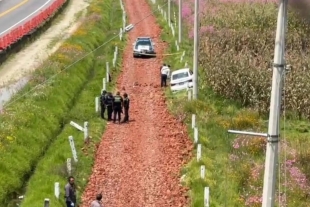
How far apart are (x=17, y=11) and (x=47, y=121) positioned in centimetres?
4123

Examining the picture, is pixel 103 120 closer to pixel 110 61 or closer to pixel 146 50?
pixel 110 61

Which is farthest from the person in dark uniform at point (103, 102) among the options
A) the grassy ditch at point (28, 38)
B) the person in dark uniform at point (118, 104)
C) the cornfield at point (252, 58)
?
the grassy ditch at point (28, 38)

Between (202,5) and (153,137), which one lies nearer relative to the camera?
(153,137)

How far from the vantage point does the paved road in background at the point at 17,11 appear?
57888 mm

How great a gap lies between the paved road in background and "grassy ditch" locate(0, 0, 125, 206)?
593 inches

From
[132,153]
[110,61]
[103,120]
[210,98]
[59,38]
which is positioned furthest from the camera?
[59,38]

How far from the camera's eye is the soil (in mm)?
38253

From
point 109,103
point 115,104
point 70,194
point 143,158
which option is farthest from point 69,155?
point 109,103

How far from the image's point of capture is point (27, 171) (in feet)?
76.8

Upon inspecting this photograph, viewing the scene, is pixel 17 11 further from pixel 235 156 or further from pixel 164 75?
pixel 235 156

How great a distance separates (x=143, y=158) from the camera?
83.5 feet

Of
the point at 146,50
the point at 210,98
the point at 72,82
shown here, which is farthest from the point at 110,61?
the point at 210,98

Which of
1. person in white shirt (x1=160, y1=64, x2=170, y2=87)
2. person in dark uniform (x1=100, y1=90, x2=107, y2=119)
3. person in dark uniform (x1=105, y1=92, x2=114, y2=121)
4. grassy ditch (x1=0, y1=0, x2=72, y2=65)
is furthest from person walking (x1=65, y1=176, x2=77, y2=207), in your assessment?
grassy ditch (x1=0, y1=0, x2=72, y2=65)

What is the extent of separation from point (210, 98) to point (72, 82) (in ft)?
25.3
